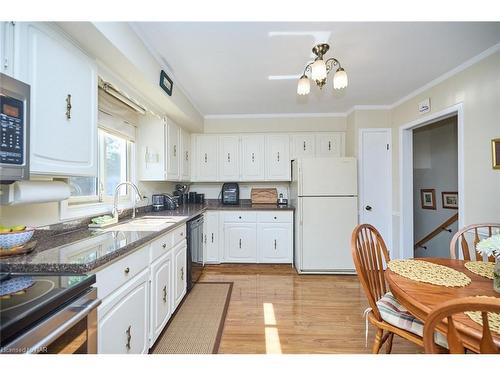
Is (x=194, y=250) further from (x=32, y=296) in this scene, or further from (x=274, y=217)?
(x=32, y=296)

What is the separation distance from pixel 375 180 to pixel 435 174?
1.48 m

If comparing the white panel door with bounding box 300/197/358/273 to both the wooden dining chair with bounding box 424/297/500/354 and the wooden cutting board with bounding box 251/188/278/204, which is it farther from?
the wooden dining chair with bounding box 424/297/500/354

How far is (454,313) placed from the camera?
626mm

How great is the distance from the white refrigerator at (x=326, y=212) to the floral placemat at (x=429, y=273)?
1.62 meters

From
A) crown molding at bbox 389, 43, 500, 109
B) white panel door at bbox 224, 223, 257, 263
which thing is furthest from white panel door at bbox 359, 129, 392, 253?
white panel door at bbox 224, 223, 257, 263

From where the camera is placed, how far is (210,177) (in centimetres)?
374

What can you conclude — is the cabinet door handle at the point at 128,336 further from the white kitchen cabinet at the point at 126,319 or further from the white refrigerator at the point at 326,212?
the white refrigerator at the point at 326,212

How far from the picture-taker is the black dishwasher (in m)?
2.41

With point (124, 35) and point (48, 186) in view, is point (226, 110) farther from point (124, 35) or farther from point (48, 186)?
point (48, 186)

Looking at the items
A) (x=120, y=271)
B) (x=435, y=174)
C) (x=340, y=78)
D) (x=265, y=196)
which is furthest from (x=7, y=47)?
(x=435, y=174)

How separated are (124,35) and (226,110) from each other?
2091 millimetres

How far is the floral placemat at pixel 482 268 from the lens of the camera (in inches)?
47.4
